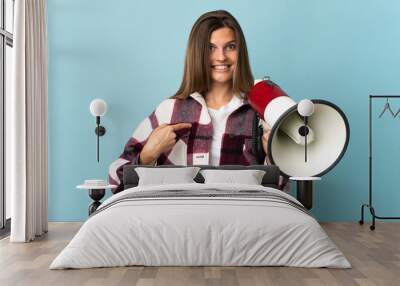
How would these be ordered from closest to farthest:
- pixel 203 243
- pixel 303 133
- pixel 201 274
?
pixel 201 274, pixel 203 243, pixel 303 133

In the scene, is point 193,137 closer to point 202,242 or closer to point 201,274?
point 202,242

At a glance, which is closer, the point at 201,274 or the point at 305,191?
the point at 201,274

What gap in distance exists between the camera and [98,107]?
6.61m

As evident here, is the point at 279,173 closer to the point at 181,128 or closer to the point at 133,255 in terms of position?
the point at 181,128

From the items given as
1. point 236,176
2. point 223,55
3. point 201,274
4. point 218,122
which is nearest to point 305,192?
point 236,176

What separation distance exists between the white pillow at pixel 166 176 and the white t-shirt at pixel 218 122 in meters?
0.50

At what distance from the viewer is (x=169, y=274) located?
4098 millimetres

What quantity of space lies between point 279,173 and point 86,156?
2191mm

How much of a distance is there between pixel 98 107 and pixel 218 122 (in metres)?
1.31

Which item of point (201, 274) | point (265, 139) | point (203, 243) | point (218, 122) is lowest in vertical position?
point (201, 274)

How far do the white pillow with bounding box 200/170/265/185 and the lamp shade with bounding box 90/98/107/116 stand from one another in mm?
1425

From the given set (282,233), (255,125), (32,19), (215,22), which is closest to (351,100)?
(255,125)

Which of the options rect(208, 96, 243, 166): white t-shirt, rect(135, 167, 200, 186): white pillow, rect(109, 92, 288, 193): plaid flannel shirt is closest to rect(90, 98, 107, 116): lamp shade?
rect(109, 92, 288, 193): plaid flannel shirt

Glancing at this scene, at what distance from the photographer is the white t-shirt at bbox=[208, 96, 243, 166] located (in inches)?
262
